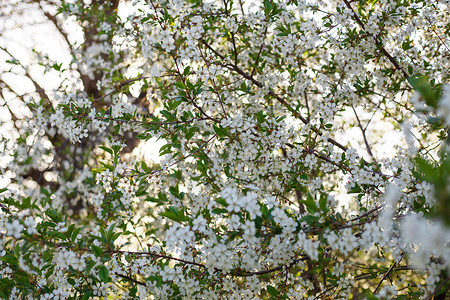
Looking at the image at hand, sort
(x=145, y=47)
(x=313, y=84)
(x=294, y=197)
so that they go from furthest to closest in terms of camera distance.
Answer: (x=294, y=197), (x=313, y=84), (x=145, y=47)

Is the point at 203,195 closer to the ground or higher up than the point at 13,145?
closer to the ground

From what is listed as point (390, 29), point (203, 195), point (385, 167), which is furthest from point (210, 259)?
point (390, 29)

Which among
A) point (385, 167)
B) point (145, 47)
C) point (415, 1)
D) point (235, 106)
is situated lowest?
point (385, 167)

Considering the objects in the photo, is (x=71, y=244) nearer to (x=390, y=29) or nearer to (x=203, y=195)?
(x=203, y=195)

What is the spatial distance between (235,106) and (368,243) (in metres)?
2.31

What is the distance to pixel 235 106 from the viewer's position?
372 cm

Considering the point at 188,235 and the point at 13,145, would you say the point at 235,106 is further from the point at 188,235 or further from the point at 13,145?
the point at 13,145

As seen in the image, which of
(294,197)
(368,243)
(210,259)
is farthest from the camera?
(294,197)

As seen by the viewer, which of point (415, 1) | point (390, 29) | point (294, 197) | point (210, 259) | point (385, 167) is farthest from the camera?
point (294, 197)

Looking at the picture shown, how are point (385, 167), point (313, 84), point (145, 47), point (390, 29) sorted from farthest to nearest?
point (313, 84), point (390, 29), point (145, 47), point (385, 167)

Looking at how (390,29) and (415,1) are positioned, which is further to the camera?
(390,29)

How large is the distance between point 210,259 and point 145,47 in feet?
5.65

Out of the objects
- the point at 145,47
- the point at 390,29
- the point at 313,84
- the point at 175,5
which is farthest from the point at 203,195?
the point at 390,29

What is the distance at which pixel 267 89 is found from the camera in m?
3.18
